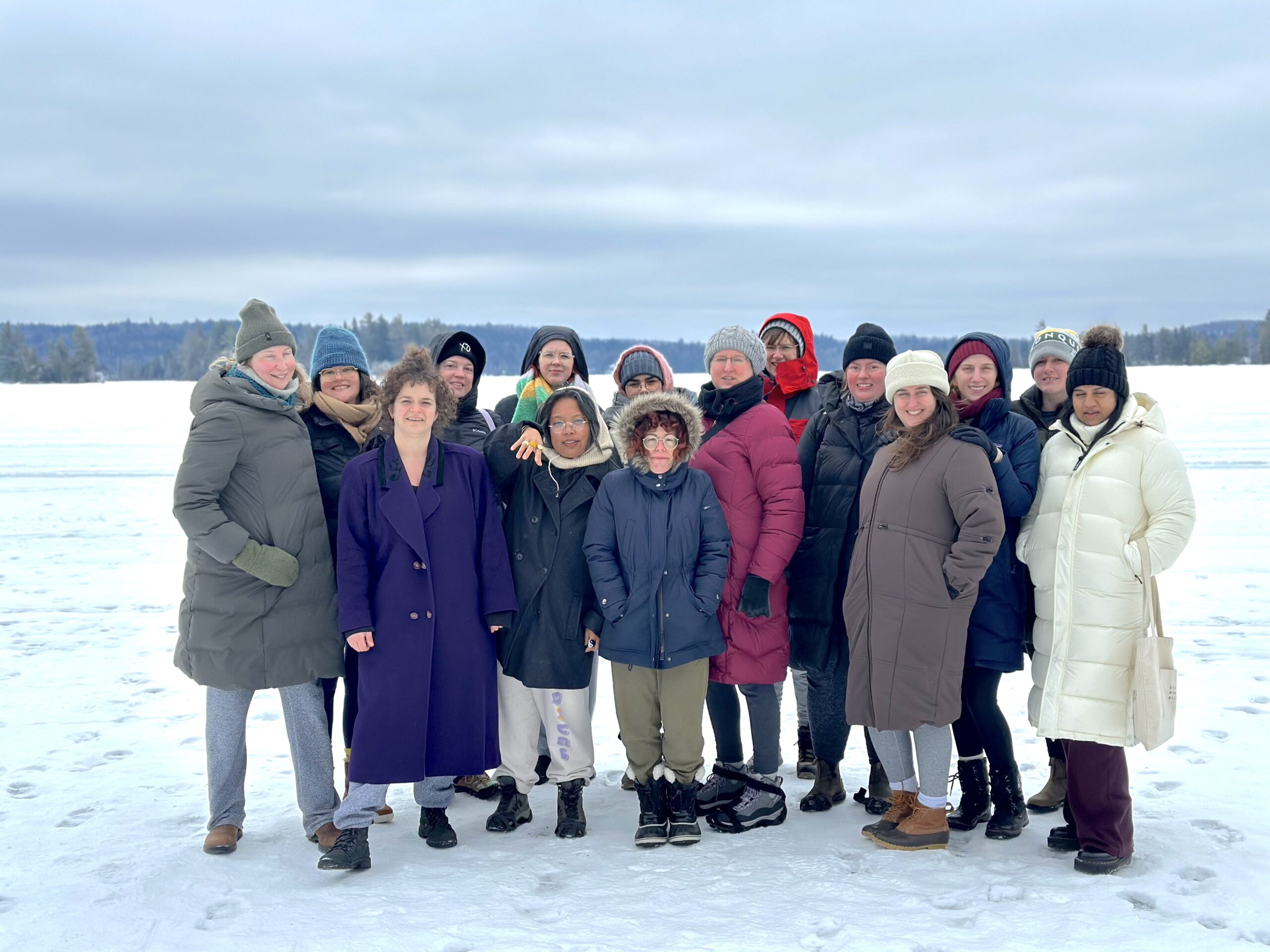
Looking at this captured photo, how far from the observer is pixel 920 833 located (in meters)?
3.98

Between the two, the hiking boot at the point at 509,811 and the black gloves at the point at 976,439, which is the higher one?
the black gloves at the point at 976,439

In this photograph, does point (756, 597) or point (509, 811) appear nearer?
point (756, 597)

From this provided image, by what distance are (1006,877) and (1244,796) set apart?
145 centimetres

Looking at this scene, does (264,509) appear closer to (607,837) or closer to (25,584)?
(607,837)

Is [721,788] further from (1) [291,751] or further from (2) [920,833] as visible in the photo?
(1) [291,751]

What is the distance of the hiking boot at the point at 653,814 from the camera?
13.4 ft

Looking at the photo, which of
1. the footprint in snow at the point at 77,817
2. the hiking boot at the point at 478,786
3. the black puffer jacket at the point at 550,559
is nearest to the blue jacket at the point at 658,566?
the black puffer jacket at the point at 550,559

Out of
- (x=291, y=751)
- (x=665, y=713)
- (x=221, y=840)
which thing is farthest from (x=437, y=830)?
(x=665, y=713)

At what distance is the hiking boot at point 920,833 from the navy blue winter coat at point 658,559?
1043mm

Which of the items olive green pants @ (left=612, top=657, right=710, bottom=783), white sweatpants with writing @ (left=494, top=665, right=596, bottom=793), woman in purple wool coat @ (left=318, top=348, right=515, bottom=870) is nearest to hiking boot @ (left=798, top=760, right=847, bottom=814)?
olive green pants @ (left=612, top=657, right=710, bottom=783)

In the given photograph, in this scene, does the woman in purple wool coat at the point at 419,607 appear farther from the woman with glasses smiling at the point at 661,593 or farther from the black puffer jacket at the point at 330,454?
the woman with glasses smiling at the point at 661,593

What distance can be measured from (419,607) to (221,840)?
1.27 meters

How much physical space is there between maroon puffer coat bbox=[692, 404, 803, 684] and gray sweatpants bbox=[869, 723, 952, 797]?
1.78ft

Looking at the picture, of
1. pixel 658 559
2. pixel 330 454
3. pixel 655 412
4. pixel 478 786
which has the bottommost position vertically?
pixel 478 786
